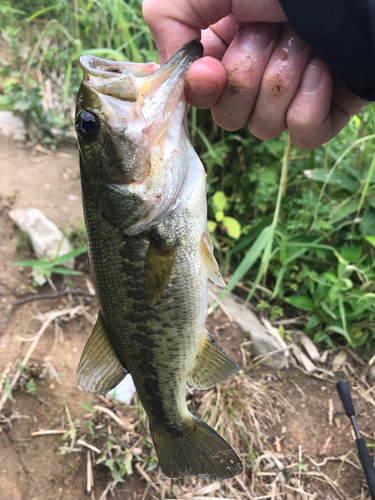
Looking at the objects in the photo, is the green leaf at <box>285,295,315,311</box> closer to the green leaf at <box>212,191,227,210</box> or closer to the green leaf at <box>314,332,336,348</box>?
the green leaf at <box>314,332,336,348</box>

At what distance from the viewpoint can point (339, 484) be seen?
236cm

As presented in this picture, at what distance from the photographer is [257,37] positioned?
1312 mm

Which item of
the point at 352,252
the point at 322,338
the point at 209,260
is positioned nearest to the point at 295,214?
the point at 352,252

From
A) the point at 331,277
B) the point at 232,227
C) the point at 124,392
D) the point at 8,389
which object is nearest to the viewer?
the point at 8,389

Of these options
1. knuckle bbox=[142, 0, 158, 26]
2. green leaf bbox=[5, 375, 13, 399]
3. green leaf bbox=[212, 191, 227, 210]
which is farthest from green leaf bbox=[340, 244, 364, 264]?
green leaf bbox=[5, 375, 13, 399]

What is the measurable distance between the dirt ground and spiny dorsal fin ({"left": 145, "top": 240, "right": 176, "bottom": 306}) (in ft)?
4.96

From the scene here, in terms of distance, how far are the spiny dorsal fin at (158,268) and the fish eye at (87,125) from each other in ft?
1.42

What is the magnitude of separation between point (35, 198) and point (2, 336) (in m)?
1.53

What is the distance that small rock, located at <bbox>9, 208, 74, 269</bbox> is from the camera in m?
3.03

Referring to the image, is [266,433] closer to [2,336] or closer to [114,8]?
[2,336]

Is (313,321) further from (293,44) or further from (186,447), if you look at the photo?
(293,44)

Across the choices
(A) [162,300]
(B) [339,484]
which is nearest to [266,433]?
(B) [339,484]

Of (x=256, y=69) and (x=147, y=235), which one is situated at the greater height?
(x=256, y=69)

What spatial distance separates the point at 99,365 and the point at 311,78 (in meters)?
1.41
